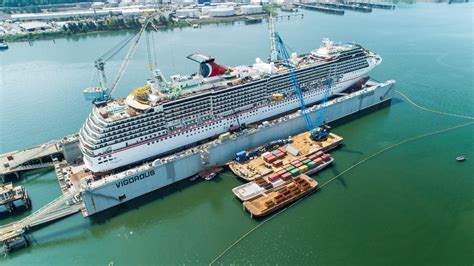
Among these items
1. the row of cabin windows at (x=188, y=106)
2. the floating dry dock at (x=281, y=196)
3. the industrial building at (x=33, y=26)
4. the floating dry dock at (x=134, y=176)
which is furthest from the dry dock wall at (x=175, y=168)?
the industrial building at (x=33, y=26)

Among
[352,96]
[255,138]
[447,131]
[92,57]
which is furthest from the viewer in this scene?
[92,57]

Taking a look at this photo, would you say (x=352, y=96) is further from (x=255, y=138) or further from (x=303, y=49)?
(x=303, y=49)

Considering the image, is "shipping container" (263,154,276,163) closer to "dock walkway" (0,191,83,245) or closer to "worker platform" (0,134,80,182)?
"dock walkway" (0,191,83,245)

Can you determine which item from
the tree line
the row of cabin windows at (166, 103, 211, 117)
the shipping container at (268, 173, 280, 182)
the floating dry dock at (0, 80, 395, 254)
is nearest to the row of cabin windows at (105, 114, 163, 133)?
the row of cabin windows at (166, 103, 211, 117)

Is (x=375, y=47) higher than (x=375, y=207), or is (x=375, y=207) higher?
(x=375, y=47)

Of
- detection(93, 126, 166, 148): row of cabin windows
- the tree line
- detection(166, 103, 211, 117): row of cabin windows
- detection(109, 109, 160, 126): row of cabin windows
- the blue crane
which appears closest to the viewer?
detection(93, 126, 166, 148): row of cabin windows

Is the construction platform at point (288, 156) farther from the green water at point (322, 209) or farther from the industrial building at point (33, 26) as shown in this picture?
the industrial building at point (33, 26)

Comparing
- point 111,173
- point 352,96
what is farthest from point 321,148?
point 111,173
